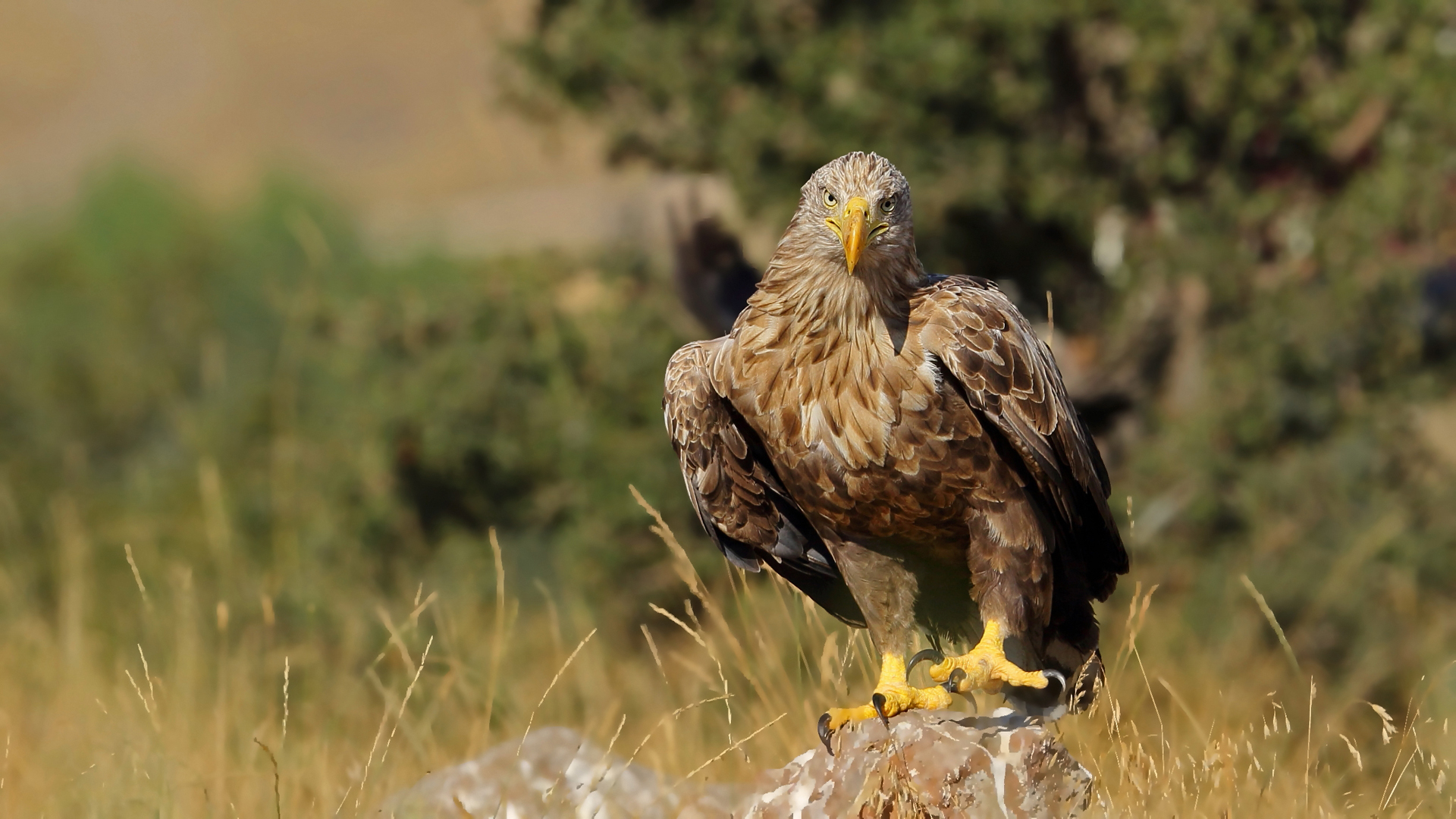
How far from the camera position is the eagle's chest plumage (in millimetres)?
3605

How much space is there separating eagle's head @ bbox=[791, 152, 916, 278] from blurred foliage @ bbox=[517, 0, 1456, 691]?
3.81 meters

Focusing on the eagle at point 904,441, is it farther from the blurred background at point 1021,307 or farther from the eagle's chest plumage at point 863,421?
the blurred background at point 1021,307

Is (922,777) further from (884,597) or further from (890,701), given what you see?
(884,597)

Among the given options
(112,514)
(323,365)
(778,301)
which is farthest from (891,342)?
(112,514)

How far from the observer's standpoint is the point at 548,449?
26.7ft

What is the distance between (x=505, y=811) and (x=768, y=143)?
4.32 metres

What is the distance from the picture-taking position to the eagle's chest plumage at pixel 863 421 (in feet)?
11.8

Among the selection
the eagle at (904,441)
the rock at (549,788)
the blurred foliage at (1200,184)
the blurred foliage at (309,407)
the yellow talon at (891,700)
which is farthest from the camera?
the blurred foliage at (309,407)

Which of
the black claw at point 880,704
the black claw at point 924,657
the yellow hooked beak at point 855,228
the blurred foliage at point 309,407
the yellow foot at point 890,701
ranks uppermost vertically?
the yellow hooked beak at point 855,228

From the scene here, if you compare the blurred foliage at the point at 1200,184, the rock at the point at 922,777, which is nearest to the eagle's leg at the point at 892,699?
the rock at the point at 922,777

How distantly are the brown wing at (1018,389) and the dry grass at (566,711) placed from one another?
0.34 metres

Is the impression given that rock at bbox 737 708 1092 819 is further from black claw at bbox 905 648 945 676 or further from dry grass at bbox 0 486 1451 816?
black claw at bbox 905 648 945 676

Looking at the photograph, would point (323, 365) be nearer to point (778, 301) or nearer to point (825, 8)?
point (825, 8)

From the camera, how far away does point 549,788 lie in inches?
153
